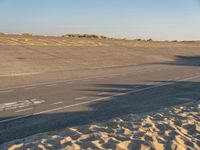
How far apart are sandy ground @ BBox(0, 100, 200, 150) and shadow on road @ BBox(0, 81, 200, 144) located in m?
1.48

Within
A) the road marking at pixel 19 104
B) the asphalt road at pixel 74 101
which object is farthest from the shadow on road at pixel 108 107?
the road marking at pixel 19 104

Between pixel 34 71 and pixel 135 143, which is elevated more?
pixel 135 143

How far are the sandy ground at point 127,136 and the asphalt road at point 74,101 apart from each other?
5.19 feet

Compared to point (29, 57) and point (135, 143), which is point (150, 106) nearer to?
point (135, 143)

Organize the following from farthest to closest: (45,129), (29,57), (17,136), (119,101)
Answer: (29,57), (119,101), (45,129), (17,136)

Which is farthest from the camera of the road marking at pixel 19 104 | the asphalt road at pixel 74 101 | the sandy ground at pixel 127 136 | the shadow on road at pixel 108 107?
the road marking at pixel 19 104

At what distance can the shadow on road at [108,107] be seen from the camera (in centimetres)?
1211

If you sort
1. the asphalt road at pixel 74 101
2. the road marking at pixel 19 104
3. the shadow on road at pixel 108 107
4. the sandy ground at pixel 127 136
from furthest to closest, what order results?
the road marking at pixel 19 104 → the asphalt road at pixel 74 101 → the shadow on road at pixel 108 107 → the sandy ground at pixel 127 136

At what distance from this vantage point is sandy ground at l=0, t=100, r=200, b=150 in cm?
895

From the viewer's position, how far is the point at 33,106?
15.9 meters

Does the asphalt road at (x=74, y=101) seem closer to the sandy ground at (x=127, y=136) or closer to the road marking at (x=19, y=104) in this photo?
the road marking at (x=19, y=104)

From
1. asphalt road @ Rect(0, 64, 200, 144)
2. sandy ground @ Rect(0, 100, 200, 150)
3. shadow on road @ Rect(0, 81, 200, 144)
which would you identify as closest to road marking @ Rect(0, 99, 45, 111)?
asphalt road @ Rect(0, 64, 200, 144)

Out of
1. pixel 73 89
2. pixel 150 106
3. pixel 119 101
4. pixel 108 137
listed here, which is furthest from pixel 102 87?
pixel 108 137

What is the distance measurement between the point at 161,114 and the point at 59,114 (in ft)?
12.0
